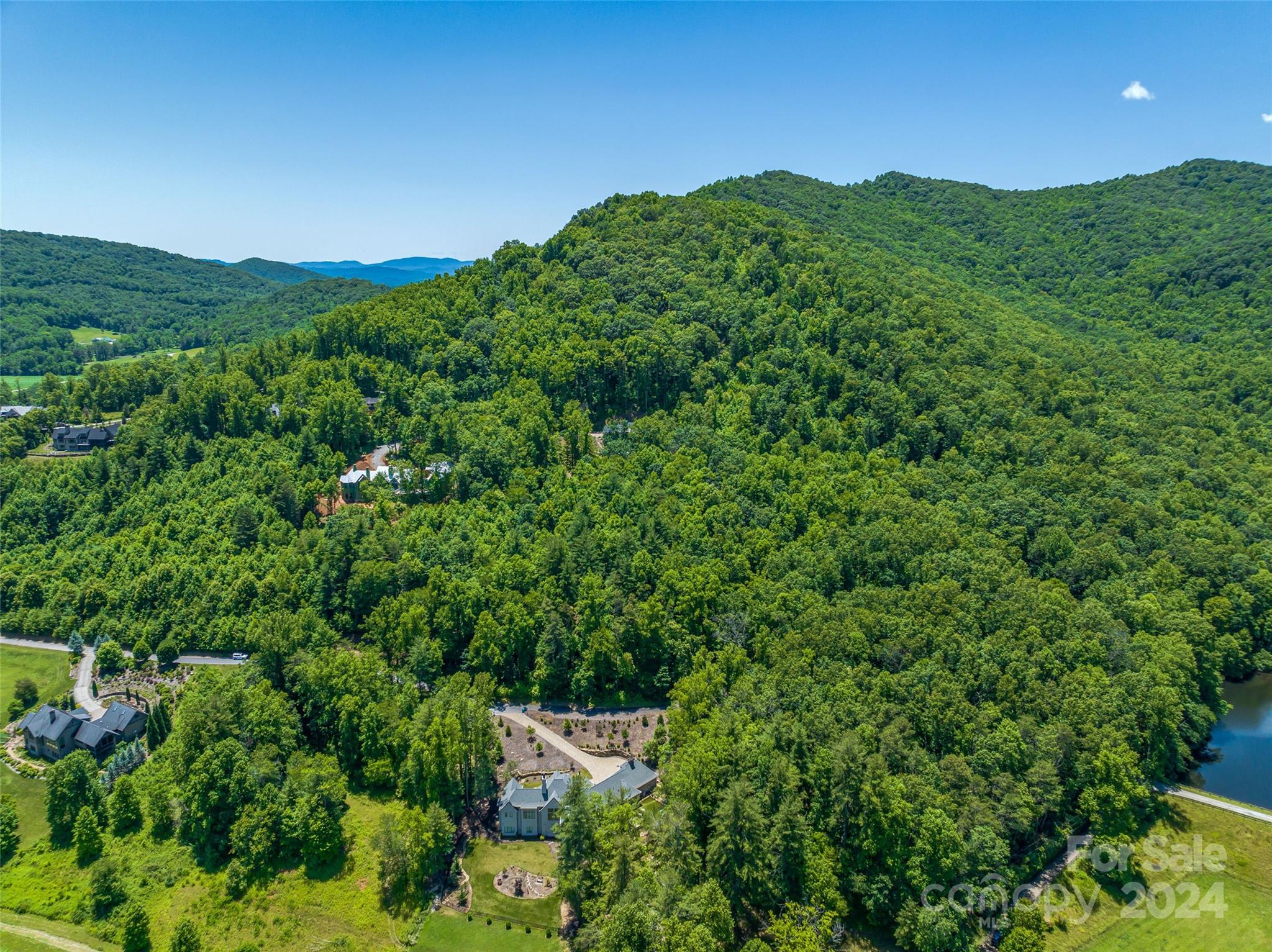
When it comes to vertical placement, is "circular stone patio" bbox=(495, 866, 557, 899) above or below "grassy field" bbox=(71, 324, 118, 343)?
below

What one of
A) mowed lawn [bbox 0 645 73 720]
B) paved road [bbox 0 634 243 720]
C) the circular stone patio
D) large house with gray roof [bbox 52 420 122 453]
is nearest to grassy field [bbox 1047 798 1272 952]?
the circular stone patio

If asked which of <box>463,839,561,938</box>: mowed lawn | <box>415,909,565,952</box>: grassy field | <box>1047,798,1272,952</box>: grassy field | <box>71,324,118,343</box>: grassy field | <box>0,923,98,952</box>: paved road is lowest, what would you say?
<box>0,923,98,952</box>: paved road

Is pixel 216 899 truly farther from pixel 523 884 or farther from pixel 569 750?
pixel 569 750

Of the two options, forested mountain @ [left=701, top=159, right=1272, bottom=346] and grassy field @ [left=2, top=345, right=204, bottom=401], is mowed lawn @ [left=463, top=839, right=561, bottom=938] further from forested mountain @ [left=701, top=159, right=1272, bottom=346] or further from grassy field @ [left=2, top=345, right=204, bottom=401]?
forested mountain @ [left=701, top=159, right=1272, bottom=346]

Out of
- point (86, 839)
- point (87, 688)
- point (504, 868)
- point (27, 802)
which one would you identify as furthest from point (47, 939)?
point (87, 688)

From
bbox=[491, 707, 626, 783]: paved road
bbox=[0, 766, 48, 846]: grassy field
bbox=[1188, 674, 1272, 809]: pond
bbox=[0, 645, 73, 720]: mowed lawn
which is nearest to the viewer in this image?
bbox=[0, 766, 48, 846]: grassy field

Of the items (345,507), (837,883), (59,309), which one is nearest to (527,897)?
(837,883)

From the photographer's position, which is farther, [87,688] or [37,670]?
[37,670]

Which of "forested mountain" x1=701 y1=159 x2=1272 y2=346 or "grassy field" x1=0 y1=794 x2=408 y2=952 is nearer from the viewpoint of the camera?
"grassy field" x1=0 y1=794 x2=408 y2=952
